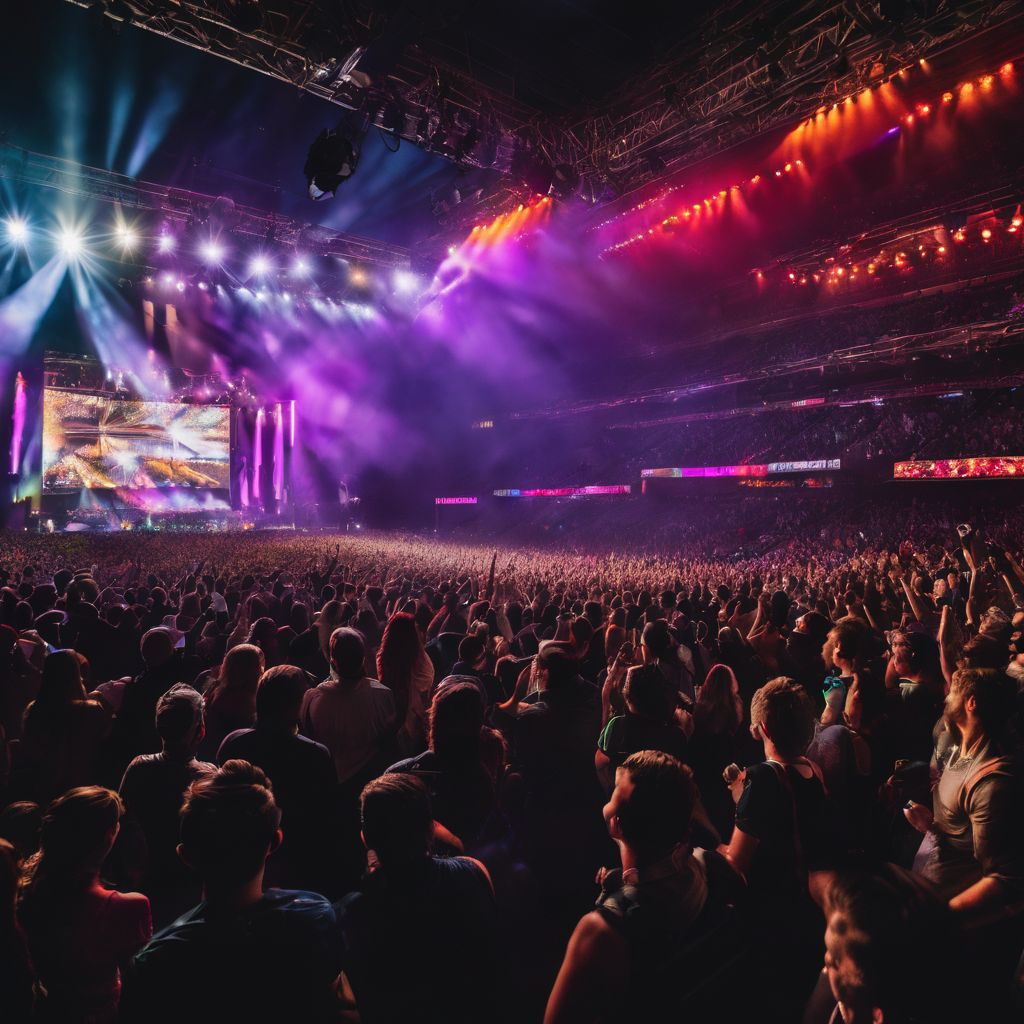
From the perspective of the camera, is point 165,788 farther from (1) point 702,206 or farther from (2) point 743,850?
(1) point 702,206

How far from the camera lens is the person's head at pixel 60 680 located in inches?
132

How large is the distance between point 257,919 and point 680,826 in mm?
1103

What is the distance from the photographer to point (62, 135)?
1688cm

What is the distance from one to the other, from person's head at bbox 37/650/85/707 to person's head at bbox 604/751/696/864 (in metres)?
3.03

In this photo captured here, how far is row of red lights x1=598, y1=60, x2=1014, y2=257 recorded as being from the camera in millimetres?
17219

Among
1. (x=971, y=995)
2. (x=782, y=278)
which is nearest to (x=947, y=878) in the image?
(x=971, y=995)

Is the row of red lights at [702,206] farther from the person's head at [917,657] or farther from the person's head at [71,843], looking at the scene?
the person's head at [71,843]

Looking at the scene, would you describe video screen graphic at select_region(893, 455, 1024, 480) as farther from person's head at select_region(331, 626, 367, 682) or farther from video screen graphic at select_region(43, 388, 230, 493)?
video screen graphic at select_region(43, 388, 230, 493)

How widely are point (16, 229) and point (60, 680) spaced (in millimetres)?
22254

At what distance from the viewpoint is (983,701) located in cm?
259

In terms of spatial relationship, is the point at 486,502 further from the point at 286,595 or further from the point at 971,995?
the point at 971,995

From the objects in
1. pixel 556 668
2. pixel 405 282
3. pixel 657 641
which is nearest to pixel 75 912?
pixel 556 668

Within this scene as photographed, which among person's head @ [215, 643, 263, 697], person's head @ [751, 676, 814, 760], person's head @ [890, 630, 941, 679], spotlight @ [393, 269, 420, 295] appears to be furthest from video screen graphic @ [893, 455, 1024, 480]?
person's head @ [215, 643, 263, 697]

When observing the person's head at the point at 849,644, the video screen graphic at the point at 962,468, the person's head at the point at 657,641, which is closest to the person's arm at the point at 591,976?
the person's head at the point at 849,644
